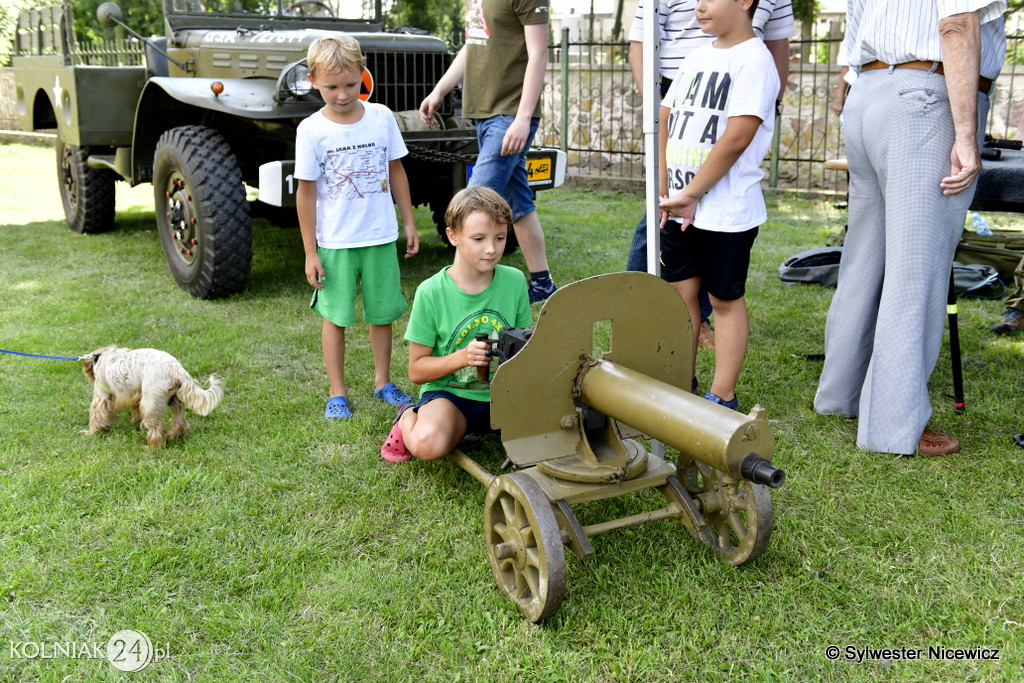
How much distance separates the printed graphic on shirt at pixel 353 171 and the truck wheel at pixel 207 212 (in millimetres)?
1725

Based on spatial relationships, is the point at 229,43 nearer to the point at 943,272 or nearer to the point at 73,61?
the point at 73,61

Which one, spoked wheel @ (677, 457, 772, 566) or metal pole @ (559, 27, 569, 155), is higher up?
metal pole @ (559, 27, 569, 155)

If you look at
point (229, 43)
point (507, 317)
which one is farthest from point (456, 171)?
point (507, 317)

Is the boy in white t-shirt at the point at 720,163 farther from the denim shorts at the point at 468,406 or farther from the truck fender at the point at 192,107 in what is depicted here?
the truck fender at the point at 192,107

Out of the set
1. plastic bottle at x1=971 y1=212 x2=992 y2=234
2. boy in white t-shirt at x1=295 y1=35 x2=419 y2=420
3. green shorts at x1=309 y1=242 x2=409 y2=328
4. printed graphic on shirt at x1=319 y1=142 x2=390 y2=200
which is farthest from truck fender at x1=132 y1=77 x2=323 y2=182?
plastic bottle at x1=971 y1=212 x2=992 y2=234

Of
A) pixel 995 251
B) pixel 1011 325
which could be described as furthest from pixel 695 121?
pixel 995 251

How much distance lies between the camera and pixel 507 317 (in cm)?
285

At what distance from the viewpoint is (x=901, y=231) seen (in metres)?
3.07

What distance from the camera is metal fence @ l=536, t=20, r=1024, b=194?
971 cm

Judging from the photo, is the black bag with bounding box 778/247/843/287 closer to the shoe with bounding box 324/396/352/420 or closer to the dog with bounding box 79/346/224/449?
the shoe with bounding box 324/396/352/420

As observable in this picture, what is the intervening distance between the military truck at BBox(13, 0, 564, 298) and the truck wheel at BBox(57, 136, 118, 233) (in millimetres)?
12

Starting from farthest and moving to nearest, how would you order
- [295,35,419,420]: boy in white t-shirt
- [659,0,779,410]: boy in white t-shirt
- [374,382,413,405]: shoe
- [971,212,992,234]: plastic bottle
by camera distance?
[971,212,992,234]: plastic bottle
[374,382,413,405]: shoe
[295,35,419,420]: boy in white t-shirt
[659,0,779,410]: boy in white t-shirt

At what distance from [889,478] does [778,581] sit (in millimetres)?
823

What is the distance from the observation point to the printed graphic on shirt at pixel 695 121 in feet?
9.71
